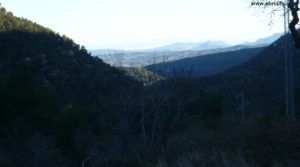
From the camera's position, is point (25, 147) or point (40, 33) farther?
point (40, 33)

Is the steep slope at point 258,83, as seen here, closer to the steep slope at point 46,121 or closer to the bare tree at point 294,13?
the steep slope at point 46,121

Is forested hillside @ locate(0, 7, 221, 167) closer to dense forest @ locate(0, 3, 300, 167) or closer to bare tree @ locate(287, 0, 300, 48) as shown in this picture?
dense forest @ locate(0, 3, 300, 167)

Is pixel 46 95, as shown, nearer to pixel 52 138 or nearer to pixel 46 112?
pixel 46 112

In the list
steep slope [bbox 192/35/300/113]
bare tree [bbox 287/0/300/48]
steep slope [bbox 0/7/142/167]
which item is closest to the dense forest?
steep slope [bbox 0/7/142/167]

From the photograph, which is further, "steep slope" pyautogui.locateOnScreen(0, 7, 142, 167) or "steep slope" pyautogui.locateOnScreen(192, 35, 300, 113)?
"steep slope" pyautogui.locateOnScreen(192, 35, 300, 113)

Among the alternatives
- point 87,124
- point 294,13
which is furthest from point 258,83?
point 294,13

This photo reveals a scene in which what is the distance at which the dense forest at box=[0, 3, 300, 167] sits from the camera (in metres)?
6.82

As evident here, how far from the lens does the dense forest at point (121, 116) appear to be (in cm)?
682

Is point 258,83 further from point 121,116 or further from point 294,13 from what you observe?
point 294,13

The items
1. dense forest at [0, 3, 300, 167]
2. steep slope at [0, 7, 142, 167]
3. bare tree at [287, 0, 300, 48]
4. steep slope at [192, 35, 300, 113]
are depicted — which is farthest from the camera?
steep slope at [192, 35, 300, 113]

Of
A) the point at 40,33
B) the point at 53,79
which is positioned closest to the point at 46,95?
the point at 53,79

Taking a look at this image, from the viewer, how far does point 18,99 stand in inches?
1029

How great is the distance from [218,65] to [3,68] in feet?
270

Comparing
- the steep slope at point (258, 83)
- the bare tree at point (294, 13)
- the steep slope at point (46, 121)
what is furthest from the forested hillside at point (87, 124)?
the steep slope at point (258, 83)
